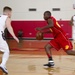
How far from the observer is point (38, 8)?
2114cm

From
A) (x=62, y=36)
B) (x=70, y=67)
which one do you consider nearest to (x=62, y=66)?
(x=70, y=67)

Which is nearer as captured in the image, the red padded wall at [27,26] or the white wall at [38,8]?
the white wall at [38,8]

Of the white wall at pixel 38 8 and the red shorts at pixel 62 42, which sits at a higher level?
the white wall at pixel 38 8

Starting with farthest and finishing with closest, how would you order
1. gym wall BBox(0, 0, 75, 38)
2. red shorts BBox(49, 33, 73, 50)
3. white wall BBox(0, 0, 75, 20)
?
gym wall BBox(0, 0, 75, 38) < white wall BBox(0, 0, 75, 20) < red shorts BBox(49, 33, 73, 50)

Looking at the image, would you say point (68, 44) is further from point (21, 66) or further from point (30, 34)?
point (30, 34)

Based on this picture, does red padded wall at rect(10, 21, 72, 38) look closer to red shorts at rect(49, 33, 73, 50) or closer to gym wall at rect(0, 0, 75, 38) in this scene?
gym wall at rect(0, 0, 75, 38)

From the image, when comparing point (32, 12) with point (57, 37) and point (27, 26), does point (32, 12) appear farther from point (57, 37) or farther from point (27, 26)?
point (57, 37)

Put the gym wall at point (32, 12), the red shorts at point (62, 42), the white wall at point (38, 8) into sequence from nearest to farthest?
the red shorts at point (62, 42) < the white wall at point (38, 8) < the gym wall at point (32, 12)

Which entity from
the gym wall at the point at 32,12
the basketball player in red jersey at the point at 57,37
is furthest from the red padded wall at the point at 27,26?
the basketball player in red jersey at the point at 57,37

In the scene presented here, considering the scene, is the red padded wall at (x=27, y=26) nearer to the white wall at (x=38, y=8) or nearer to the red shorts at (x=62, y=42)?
the white wall at (x=38, y=8)

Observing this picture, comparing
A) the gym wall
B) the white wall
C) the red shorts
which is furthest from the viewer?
the gym wall

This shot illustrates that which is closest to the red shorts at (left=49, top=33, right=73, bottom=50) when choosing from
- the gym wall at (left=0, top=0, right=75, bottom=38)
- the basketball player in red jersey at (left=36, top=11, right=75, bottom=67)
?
the basketball player in red jersey at (left=36, top=11, right=75, bottom=67)

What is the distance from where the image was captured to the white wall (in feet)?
68.5

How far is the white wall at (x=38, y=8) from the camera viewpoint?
2088 cm
